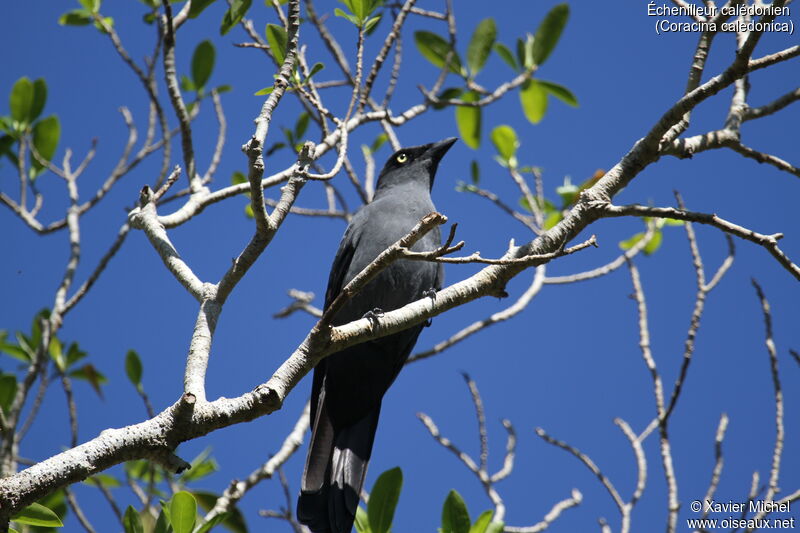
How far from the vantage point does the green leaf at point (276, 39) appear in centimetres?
442

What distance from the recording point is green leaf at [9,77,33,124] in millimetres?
6078

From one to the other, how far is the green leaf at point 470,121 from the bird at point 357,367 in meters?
0.63

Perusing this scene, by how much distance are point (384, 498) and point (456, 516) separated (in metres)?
0.39

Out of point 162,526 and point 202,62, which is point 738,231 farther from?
point 202,62

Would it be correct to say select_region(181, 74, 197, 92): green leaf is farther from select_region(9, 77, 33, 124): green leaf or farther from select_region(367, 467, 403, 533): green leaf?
select_region(367, 467, 403, 533): green leaf

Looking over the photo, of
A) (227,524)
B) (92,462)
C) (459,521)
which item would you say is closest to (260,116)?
(92,462)

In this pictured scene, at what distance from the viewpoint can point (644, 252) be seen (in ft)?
22.3

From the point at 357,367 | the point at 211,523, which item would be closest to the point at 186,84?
the point at 357,367

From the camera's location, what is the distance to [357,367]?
532cm

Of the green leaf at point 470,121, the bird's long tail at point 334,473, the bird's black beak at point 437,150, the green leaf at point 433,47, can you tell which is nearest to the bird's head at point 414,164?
the bird's black beak at point 437,150

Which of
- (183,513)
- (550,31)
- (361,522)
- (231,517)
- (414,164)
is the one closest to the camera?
(183,513)

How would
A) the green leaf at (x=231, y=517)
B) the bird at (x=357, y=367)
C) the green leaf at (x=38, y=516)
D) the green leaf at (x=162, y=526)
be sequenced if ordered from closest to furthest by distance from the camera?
1. the green leaf at (x=38, y=516)
2. the green leaf at (x=162, y=526)
3. the bird at (x=357, y=367)
4. the green leaf at (x=231, y=517)

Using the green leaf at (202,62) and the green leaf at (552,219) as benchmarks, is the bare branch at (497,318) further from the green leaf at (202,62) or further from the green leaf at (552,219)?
the green leaf at (202,62)

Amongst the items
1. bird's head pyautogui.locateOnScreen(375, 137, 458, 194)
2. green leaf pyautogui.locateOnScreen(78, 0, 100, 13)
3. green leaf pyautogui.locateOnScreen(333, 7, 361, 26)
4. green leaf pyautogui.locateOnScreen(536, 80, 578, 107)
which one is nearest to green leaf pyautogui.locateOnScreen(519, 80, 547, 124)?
green leaf pyautogui.locateOnScreen(536, 80, 578, 107)
